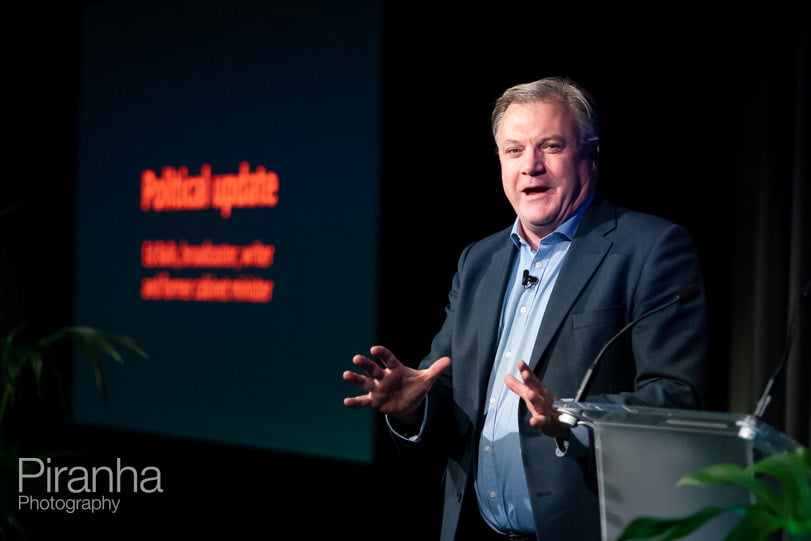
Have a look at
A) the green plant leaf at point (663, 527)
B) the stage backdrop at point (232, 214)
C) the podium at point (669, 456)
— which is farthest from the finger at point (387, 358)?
the stage backdrop at point (232, 214)

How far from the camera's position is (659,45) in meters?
3.63

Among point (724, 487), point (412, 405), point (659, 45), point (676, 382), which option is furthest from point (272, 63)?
point (724, 487)

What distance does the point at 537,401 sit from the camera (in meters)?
1.48

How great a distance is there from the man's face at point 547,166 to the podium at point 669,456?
75 cm

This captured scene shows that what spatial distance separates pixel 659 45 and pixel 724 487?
277 cm

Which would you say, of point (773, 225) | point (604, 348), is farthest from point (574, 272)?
point (773, 225)

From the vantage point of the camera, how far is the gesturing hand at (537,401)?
147cm

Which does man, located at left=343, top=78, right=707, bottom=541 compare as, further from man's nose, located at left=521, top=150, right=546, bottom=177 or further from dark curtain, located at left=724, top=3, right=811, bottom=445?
dark curtain, located at left=724, top=3, right=811, bottom=445

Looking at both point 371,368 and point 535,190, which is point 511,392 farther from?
point 535,190

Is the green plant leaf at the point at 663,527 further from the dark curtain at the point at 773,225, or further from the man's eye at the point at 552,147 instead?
the dark curtain at the point at 773,225

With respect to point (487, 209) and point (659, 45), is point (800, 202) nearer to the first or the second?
point (659, 45)

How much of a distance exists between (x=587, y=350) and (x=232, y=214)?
335 centimetres

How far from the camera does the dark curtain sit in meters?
3.30

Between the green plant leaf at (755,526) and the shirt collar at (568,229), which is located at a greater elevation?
the shirt collar at (568,229)
